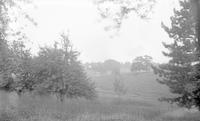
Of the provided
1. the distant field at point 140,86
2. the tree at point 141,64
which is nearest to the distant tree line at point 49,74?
the distant field at point 140,86

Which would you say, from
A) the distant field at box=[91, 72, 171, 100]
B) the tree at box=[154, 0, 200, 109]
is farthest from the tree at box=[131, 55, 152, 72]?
the tree at box=[154, 0, 200, 109]

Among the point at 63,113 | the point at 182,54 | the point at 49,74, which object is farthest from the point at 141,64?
the point at 63,113

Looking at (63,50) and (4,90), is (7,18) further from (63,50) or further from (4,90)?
(4,90)

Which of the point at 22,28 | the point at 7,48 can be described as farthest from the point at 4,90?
the point at 22,28

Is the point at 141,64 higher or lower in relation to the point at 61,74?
higher

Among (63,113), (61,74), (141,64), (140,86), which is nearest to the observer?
(63,113)

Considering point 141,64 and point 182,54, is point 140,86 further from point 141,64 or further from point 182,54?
point 182,54

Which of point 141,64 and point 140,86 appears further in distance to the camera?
point 141,64

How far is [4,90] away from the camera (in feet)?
73.1

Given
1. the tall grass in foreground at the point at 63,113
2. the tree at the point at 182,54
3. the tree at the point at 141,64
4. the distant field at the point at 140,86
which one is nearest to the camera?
the tall grass in foreground at the point at 63,113

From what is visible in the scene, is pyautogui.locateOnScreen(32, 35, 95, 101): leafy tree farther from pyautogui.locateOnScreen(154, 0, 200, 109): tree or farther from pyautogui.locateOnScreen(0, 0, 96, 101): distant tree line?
pyautogui.locateOnScreen(154, 0, 200, 109): tree

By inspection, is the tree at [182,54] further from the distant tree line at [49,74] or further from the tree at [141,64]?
the tree at [141,64]

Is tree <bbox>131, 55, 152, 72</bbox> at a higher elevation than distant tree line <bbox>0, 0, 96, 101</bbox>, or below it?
higher

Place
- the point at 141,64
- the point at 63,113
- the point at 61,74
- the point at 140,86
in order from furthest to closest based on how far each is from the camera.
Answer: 1. the point at 141,64
2. the point at 140,86
3. the point at 61,74
4. the point at 63,113
